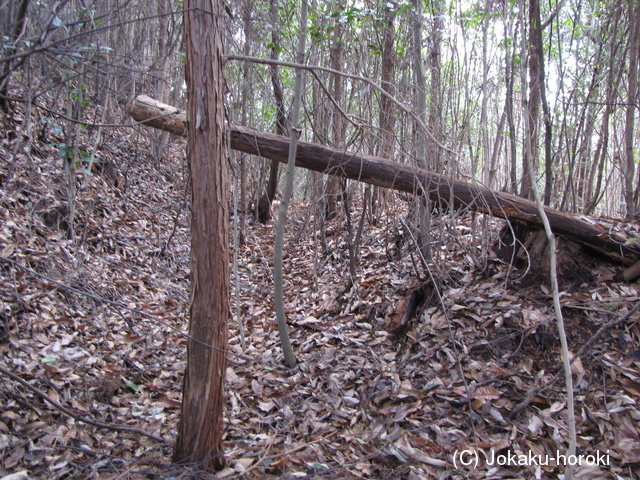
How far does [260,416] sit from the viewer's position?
331 cm

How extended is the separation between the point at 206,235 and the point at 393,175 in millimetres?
1978

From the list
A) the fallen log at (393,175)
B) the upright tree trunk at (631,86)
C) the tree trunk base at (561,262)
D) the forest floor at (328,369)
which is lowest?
the forest floor at (328,369)

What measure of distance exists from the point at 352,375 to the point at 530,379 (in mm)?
1380

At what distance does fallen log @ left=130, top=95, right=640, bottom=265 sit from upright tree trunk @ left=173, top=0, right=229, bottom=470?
1.11m

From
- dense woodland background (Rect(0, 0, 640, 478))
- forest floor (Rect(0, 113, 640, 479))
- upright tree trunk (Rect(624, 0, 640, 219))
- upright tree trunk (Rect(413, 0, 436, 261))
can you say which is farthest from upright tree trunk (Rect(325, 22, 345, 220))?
upright tree trunk (Rect(624, 0, 640, 219))

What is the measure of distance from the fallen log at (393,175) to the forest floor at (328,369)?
258 millimetres

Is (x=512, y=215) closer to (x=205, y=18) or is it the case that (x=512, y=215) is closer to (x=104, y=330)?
(x=205, y=18)

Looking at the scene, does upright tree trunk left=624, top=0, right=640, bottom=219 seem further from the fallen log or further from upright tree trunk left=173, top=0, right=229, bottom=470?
upright tree trunk left=173, top=0, right=229, bottom=470

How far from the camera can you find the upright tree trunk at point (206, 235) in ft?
7.57

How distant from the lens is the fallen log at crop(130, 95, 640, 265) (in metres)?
3.55

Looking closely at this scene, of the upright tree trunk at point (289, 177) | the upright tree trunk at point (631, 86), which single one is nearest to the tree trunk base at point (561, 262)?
the upright tree trunk at point (631, 86)

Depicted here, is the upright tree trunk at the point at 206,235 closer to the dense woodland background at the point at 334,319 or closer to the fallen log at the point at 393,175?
the dense woodland background at the point at 334,319

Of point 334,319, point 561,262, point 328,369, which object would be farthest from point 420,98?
point 328,369

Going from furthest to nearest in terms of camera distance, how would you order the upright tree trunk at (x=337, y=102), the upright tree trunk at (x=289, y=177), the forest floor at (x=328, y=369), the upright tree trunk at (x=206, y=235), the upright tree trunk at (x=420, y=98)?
the upright tree trunk at (x=337, y=102) < the upright tree trunk at (x=420, y=98) < the upright tree trunk at (x=289, y=177) < the forest floor at (x=328, y=369) < the upright tree trunk at (x=206, y=235)
